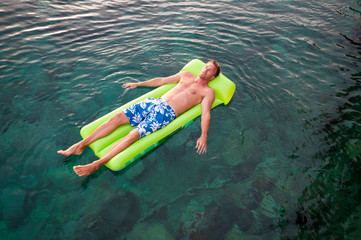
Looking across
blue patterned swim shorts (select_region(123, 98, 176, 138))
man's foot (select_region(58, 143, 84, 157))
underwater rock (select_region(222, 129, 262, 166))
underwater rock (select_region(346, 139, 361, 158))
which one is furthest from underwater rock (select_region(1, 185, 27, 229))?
underwater rock (select_region(346, 139, 361, 158))

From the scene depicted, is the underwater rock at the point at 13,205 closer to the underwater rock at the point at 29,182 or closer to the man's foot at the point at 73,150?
the underwater rock at the point at 29,182

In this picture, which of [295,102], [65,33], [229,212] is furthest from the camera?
[65,33]

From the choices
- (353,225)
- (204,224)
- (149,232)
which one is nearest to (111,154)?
(149,232)

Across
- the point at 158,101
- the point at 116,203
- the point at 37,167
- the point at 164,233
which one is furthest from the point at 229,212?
the point at 37,167

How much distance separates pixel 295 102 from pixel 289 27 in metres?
3.13

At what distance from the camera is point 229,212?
9.19 feet

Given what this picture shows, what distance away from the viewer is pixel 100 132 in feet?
10.7

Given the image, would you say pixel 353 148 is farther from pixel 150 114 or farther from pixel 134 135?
pixel 134 135

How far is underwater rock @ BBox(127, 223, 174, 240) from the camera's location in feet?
8.35

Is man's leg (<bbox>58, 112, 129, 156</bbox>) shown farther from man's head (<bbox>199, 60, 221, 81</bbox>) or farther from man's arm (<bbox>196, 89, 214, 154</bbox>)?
man's head (<bbox>199, 60, 221, 81</bbox>)

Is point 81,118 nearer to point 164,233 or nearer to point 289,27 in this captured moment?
point 164,233

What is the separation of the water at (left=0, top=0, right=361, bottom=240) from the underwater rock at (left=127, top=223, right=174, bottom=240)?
1 centimetres

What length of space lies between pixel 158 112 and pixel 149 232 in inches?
62.6

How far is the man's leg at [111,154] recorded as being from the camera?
9.55 ft
